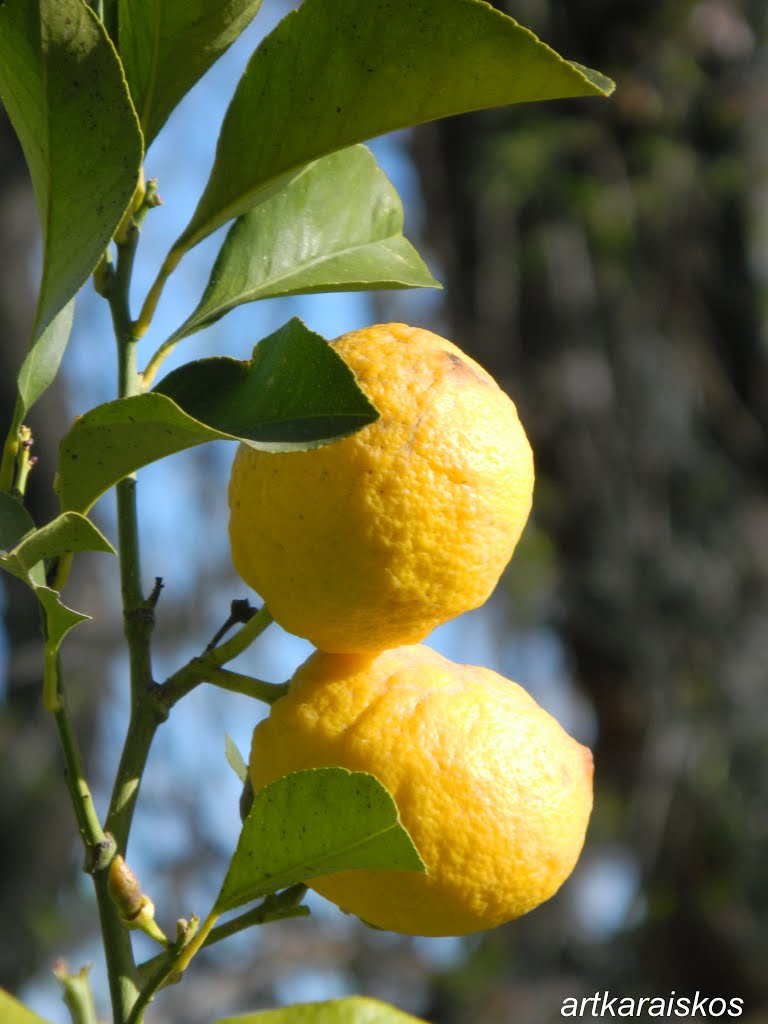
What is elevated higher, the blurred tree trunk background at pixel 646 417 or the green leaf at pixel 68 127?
the green leaf at pixel 68 127

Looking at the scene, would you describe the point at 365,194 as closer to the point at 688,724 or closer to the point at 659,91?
the point at 688,724

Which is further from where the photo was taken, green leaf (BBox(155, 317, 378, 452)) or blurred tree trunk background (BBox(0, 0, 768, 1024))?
blurred tree trunk background (BBox(0, 0, 768, 1024))

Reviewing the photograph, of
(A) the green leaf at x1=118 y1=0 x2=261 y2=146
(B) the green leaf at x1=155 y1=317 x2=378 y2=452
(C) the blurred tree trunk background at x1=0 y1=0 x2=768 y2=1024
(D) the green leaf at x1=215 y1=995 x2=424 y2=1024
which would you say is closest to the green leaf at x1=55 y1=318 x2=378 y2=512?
(B) the green leaf at x1=155 y1=317 x2=378 y2=452

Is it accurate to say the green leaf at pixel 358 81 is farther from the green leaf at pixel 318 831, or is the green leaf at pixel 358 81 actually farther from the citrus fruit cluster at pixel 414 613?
the green leaf at pixel 318 831

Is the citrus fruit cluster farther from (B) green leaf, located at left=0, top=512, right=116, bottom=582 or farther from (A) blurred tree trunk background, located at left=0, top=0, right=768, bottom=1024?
(A) blurred tree trunk background, located at left=0, top=0, right=768, bottom=1024

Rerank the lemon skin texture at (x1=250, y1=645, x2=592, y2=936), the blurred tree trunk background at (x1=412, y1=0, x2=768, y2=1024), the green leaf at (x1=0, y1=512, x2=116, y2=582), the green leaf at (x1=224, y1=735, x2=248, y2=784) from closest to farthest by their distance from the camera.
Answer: the green leaf at (x1=0, y1=512, x2=116, y2=582) → the lemon skin texture at (x1=250, y1=645, x2=592, y2=936) → the green leaf at (x1=224, y1=735, x2=248, y2=784) → the blurred tree trunk background at (x1=412, y1=0, x2=768, y2=1024)

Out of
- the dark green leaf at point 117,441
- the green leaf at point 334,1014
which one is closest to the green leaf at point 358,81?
the dark green leaf at point 117,441
